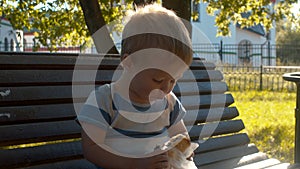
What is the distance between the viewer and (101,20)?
5.34m

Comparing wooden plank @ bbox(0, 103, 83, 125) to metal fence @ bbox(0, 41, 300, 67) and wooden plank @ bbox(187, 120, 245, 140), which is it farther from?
metal fence @ bbox(0, 41, 300, 67)

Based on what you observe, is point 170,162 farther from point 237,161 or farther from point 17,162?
point 237,161

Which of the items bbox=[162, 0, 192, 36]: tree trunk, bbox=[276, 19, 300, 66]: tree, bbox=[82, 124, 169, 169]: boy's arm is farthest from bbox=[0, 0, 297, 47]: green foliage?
bbox=[82, 124, 169, 169]: boy's arm

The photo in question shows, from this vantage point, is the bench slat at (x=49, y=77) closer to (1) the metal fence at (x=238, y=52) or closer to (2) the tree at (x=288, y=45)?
(2) the tree at (x=288, y=45)

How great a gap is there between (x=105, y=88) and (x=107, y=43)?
333 centimetres

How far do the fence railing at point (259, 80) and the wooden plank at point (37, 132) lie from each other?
13406 mm

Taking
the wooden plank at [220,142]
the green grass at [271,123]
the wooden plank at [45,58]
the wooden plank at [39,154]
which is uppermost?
the wooden plank at [45,58]

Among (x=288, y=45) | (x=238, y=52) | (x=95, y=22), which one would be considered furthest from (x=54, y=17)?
(x=238, y=52)

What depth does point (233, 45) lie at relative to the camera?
26906 mm

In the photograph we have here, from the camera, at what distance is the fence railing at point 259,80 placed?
15.5m

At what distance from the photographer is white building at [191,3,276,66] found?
25.1m

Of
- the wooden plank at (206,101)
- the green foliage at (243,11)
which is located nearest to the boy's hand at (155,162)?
the wooden plank at (206,101)

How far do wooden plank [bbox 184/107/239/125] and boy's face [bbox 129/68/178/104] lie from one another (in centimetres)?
96

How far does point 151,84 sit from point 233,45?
2579 centimetres
